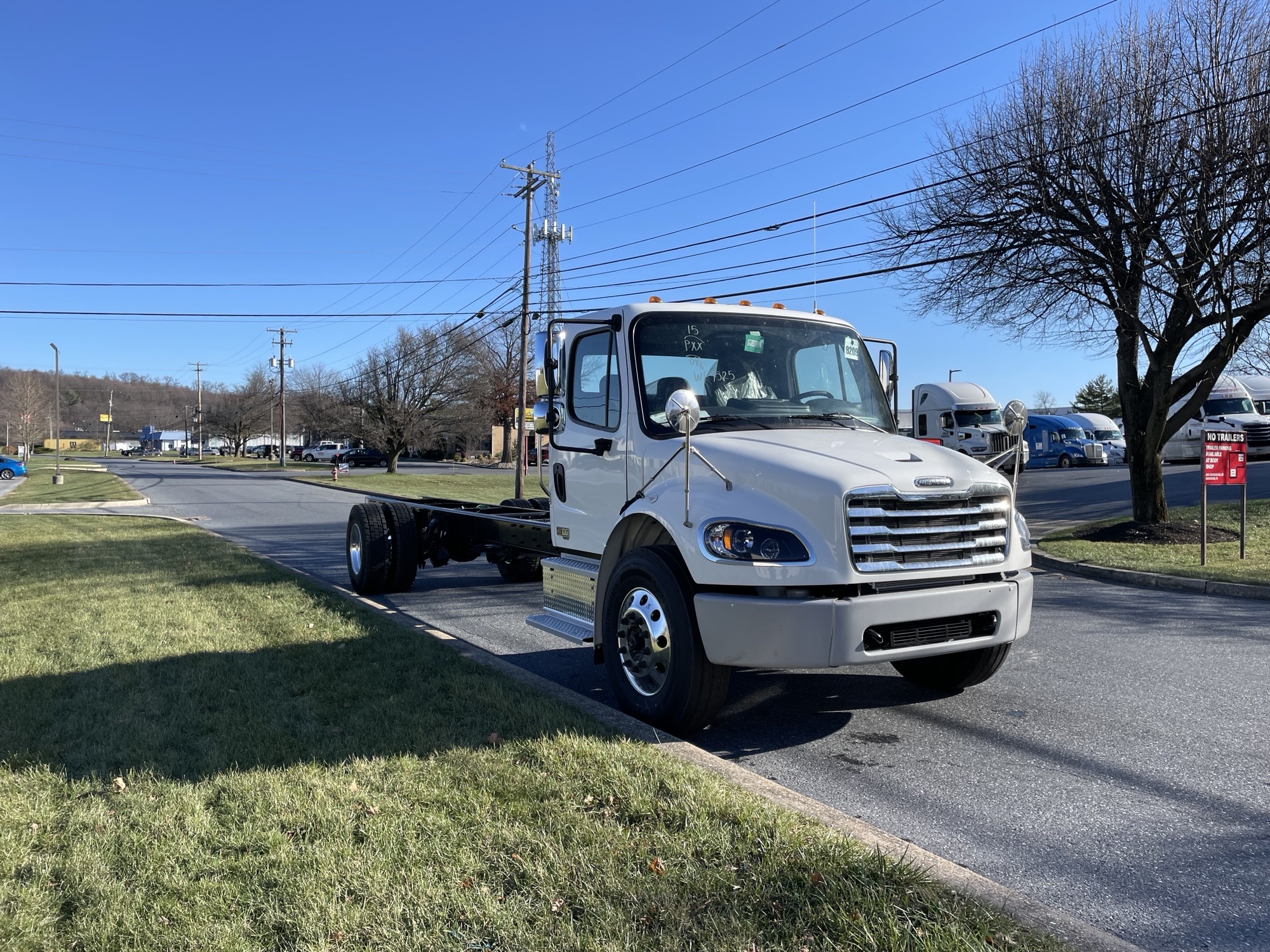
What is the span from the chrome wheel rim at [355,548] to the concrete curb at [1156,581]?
30.1 feet

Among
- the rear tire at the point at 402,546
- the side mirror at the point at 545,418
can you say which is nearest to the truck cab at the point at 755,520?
the side mirror at the point at 545,418

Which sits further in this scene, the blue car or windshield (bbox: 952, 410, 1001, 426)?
the blue car

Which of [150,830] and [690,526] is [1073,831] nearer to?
[690,526]

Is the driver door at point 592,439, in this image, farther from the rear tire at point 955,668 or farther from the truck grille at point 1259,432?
the truck grille at point 1259,432

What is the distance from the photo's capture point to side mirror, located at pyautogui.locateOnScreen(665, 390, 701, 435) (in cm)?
466

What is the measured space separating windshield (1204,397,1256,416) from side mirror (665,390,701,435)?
114 ft

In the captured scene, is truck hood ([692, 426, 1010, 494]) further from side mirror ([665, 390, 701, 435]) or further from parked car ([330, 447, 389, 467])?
parked car ([330, 447, 389, 467])

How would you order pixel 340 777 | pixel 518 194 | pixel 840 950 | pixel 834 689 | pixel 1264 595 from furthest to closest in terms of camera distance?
pixel 518 194 < pixel 1264 595 < pixel 834 689 < pixel 340 777 < pixel 840 950

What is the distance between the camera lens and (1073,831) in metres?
3.76

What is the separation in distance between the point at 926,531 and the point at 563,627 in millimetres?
2316

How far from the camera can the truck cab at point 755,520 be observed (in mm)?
4418

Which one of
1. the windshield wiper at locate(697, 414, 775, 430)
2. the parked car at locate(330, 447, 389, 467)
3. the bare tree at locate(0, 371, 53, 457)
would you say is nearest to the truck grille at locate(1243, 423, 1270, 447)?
the windshield wiper at locate(697, 414, 775, 430)

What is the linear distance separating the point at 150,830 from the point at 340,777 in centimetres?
76

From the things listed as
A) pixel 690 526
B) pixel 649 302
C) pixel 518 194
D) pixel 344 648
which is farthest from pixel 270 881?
pixel 518 194
